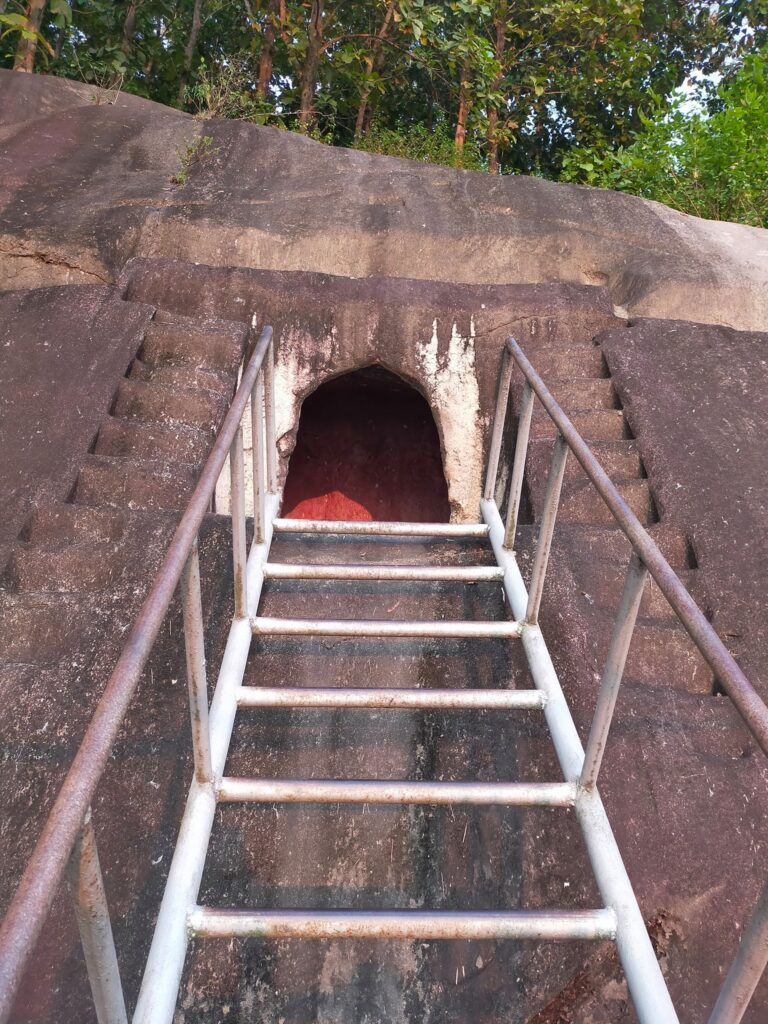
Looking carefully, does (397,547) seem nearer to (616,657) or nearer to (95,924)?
(616,657)

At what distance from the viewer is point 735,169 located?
6980mm

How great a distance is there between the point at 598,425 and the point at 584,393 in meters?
0.29

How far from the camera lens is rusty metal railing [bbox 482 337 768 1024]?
3.53ft

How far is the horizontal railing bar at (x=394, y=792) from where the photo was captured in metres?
1.74

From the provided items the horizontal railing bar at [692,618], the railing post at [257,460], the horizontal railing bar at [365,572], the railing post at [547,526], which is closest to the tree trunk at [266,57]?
the railing post at [257,460]

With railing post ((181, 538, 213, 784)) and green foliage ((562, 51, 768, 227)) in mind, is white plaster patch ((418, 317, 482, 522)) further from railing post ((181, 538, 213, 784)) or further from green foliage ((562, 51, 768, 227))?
green foliage ((562, 51, 768, 227))

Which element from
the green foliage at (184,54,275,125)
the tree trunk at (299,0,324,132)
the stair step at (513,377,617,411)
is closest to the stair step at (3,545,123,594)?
the stair step at (513,377,617,411)

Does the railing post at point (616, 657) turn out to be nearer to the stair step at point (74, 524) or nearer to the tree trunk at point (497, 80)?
the stair step at point (74, 524)

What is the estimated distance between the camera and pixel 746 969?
3.47 ft

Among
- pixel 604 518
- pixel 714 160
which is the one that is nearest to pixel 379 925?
pixel 604 518

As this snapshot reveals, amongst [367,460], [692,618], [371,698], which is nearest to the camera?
[692,618]

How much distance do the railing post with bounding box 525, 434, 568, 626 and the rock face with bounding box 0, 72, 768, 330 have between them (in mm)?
3265

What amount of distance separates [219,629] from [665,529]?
1775 mm

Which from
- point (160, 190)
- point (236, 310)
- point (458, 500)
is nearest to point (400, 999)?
point (458, 500)
